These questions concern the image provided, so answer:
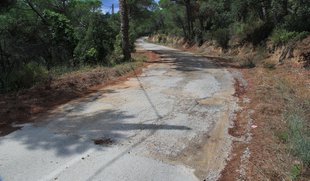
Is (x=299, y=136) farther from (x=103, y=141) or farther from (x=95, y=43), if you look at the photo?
(x=95, y=43)

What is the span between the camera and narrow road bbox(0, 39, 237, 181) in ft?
16.5

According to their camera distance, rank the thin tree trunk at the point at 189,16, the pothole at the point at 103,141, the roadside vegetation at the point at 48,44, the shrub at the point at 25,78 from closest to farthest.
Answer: the pothole at the point at 103,141
the shrub at the point at 25,78
the roadside vegetation at the point at 48,44
the thin tree trunk at the point at 189,16

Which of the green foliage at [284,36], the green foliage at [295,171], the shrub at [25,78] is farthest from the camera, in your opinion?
the green foliage at [284,36]

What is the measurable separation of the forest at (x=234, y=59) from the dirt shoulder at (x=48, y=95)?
1.3 inches

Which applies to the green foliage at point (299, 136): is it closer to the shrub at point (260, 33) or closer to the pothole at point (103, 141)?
the pothole at point (103, 141)

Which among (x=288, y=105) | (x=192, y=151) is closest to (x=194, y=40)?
(x=288, y=105)

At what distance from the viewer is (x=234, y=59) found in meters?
20.3

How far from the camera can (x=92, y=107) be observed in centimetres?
845

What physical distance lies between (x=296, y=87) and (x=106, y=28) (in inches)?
390

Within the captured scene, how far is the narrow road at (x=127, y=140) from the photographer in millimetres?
5016

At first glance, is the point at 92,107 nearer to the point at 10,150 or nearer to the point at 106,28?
the point at 10,150

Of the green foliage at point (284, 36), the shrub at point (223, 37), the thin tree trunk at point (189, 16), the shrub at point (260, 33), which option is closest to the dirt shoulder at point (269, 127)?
the green foliage at point (284, 36)

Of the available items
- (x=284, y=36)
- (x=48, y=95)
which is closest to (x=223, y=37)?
(x=284, y=36)

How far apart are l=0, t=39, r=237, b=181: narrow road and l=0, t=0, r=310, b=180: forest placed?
0.46 meters
